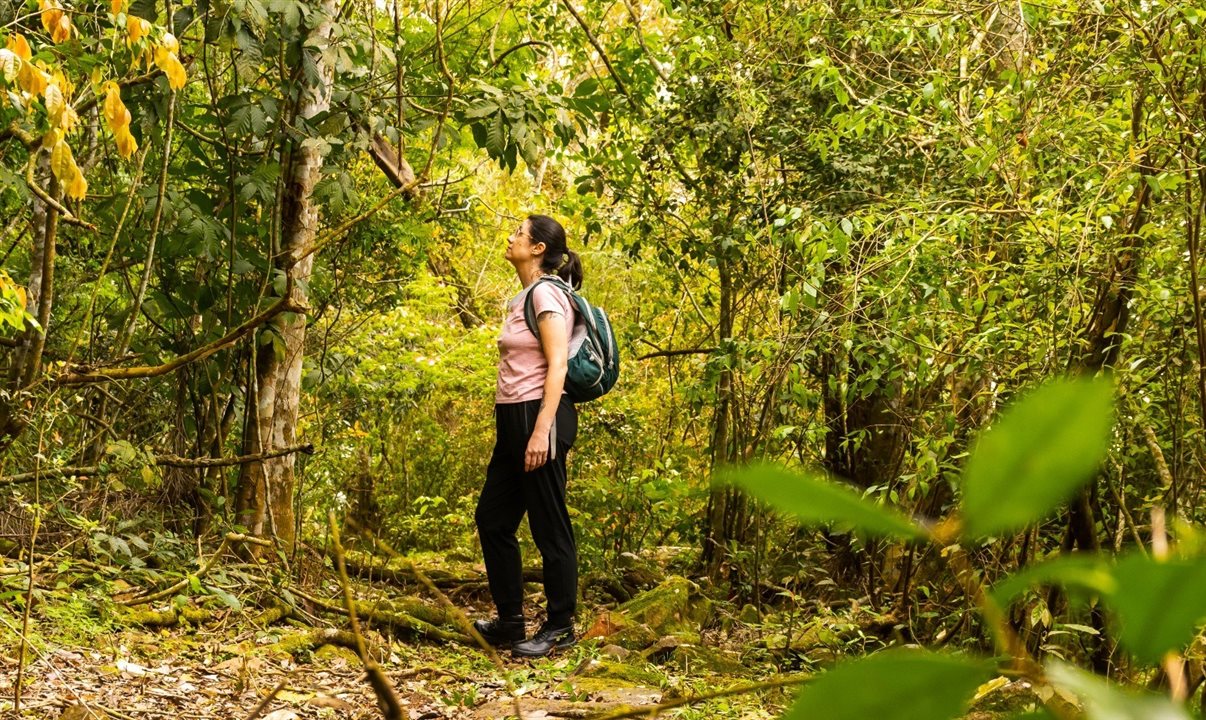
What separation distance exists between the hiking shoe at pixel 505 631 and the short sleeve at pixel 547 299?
1415 millimetres

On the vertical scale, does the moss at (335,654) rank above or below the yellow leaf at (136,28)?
below

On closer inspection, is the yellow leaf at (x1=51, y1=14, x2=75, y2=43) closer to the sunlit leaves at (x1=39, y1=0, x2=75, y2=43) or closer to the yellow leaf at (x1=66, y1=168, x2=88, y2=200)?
the sunlit leaves at (x1=39, y1=0, x2=75, y2=43)

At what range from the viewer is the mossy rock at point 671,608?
5422 millimetres

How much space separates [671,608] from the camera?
5609 mm

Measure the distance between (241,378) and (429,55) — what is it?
228 cm

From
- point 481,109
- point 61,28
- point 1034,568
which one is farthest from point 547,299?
point 1034,568

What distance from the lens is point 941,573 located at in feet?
17.0

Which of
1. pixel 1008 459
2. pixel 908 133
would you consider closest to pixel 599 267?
pixel 908 133

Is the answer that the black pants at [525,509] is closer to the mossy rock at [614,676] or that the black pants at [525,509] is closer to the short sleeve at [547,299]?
the short sleeve at [547,299]

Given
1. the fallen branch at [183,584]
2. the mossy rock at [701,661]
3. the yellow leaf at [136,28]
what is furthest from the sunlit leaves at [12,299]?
the mossy rock at [701,661]

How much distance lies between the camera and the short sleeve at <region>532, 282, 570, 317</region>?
454cm

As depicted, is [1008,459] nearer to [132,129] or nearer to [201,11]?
[201,11]

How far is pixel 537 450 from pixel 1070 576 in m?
4.30

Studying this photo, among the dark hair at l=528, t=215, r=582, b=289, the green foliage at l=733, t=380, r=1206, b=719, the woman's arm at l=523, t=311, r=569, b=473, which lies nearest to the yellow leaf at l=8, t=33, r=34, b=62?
Result: the woman's arm at l=523, t=311, r=569, b=473
